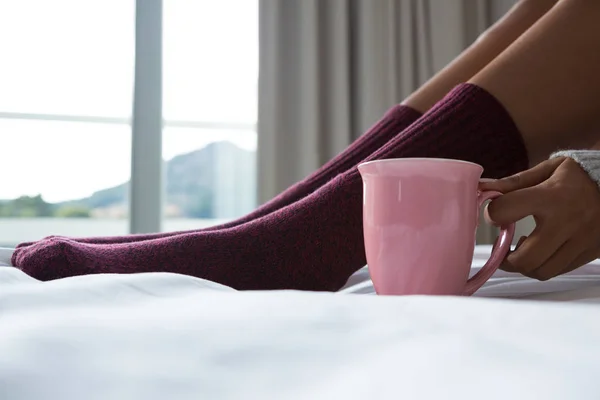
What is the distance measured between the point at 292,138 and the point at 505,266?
5.11ft

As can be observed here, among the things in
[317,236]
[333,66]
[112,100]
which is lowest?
[317,236]

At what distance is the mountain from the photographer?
86.7 inches

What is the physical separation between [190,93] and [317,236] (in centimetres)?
164

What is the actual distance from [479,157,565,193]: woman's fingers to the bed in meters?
0.16

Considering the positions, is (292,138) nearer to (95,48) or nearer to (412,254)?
(95,48)

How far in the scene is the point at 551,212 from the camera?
388 mm

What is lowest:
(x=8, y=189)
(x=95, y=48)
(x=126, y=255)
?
(x=8, y=189)

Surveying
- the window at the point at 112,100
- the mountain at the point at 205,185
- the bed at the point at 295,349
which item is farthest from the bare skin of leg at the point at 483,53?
the mountain at the point at 205,185

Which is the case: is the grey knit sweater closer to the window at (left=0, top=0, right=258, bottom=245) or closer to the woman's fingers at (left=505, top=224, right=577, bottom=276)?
the woman's fingers at (left=505, top=224, right=577, bottom=276)

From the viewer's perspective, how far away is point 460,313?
8.4 inches

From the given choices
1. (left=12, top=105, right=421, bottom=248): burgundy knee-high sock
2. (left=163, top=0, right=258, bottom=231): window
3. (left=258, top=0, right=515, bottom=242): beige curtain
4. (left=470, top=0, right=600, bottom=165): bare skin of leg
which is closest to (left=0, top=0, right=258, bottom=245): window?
(left=163, top=0, right=258, bottom=231): window

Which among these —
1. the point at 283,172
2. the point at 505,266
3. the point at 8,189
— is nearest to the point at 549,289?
the point at 505,266

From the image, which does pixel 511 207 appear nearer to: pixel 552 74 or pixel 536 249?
pixel 536 249

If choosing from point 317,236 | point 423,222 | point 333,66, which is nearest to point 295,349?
point 423,222
